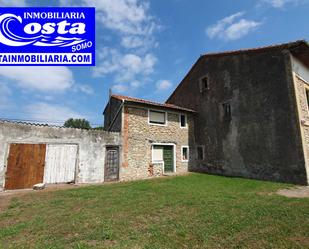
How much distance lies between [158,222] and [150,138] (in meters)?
9.96

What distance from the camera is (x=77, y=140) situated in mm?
12242

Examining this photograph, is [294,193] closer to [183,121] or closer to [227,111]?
[227,111]

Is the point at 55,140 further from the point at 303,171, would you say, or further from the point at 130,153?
the point at 303,171

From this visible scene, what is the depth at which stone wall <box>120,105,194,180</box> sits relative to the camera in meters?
13.8

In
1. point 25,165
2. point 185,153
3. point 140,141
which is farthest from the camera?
point 185,153

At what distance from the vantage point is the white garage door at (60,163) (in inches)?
451

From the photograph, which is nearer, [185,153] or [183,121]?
[185,153]

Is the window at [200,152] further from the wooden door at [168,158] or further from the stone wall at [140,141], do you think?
the wooden door at [168,158]

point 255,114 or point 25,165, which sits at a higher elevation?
point 255,114

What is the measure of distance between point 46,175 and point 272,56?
603 inches

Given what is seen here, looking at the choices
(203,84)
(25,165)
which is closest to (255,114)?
(203,84)

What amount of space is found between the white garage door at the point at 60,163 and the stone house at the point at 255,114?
392 inches

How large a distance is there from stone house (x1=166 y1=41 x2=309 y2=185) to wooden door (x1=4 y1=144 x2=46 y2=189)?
11624 millimetres

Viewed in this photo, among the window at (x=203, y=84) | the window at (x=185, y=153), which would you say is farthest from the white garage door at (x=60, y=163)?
the window at (x=203, y=84)
